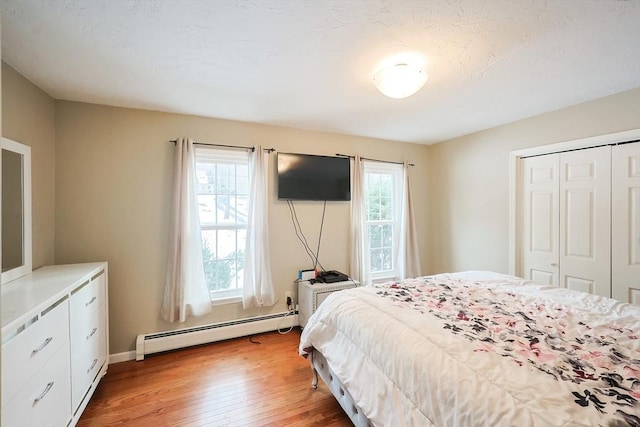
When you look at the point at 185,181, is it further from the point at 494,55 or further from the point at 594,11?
the point at 594,11

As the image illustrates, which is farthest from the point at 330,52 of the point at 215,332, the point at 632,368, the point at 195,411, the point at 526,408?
the point at 215,332

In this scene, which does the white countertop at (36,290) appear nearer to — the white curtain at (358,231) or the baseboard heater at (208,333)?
the baseboard heater at (208,333)

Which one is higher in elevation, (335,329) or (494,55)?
(494,55)

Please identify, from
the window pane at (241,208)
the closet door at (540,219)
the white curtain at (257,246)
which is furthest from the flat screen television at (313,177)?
the closet door at (540,219)

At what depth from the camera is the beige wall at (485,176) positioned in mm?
2410

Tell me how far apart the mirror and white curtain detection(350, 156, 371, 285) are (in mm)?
2967

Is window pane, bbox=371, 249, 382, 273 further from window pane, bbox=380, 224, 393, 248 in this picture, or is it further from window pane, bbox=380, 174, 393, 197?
window pane, bbox=380, 174, 393, 197

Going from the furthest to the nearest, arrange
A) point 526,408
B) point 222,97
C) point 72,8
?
point 222,97
point 72,8
point 526,408

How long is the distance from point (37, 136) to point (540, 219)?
15.4 ft

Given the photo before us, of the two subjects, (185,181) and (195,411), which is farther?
(185,181)

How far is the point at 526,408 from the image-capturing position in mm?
875

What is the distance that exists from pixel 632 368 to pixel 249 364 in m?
2.46

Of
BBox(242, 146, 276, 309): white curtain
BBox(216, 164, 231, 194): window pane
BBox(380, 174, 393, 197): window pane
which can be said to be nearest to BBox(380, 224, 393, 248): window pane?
BBox(380, 174, 393, 197): window pane

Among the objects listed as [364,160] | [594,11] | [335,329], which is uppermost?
[594,11]
